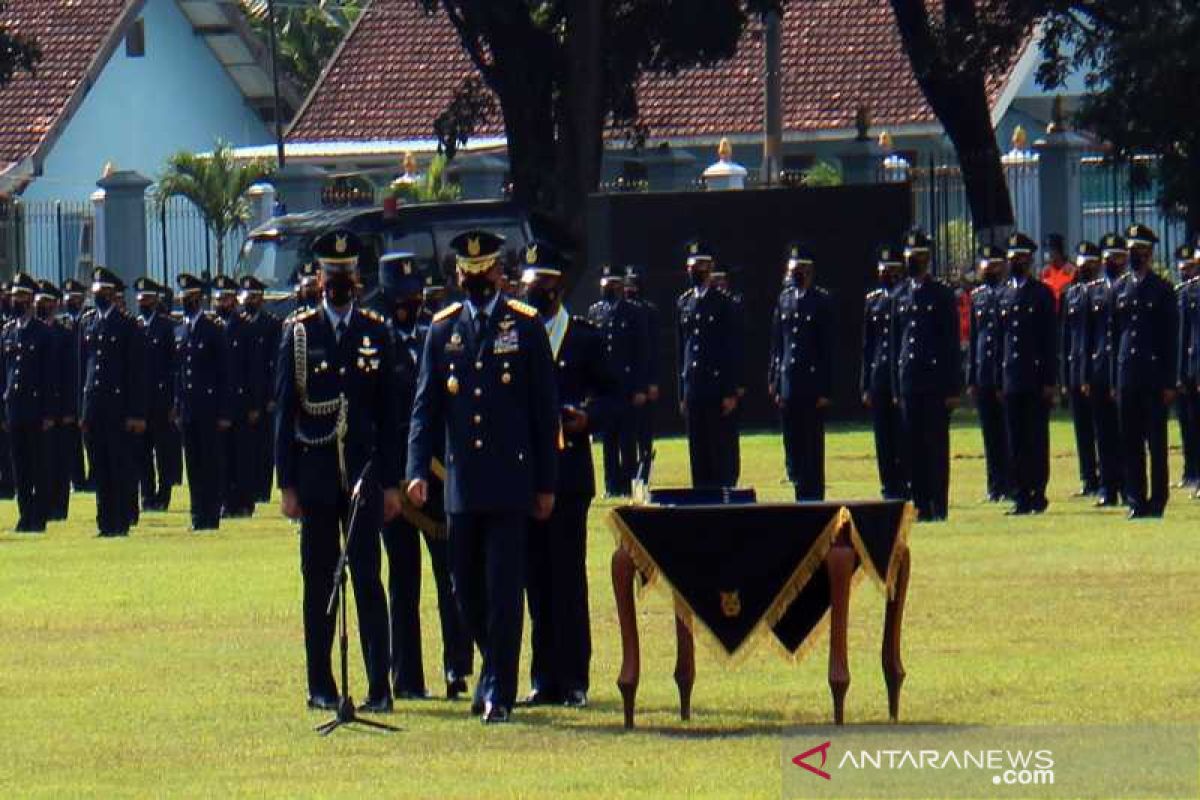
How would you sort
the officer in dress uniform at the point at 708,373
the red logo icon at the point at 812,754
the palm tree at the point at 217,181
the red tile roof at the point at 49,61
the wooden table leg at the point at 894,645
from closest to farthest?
the red logo icon at the point at 812,754, the wooden table leg at the point at 894,645, the officer in dress uniform at the point at 708,373, the palm tree at the point at 217,181, the red tile roof at the point at 49,61

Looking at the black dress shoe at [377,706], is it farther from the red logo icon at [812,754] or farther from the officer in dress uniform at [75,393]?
the officer in dress uniform at [75,393]

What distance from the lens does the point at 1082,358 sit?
2395 cm

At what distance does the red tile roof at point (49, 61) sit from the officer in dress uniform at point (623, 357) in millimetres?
37493

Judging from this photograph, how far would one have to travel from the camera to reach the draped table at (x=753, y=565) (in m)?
12.1

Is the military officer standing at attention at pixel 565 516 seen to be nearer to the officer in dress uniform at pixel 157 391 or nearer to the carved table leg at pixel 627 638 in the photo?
the carved table leg at pixel 627 638

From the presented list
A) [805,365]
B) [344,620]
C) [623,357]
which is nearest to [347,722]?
[344,620]

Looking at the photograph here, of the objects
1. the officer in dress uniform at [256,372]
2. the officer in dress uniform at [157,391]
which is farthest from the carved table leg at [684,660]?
the officer in dress uniform at [256,372]

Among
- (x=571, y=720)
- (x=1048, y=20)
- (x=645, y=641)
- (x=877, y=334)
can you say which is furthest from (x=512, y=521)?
(x=1048, y=20)

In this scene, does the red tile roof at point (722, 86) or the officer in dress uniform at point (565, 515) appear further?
the red tile roof at point (722, 86)

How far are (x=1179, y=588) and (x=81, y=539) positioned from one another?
383 inches

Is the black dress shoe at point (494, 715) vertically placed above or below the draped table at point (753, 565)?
below

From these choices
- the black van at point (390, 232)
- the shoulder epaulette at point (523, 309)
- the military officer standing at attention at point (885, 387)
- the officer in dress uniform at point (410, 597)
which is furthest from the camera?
the black van at point (390, 232)

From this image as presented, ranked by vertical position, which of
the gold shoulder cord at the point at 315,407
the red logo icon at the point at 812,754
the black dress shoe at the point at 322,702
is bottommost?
the black dress shoe at the point at 322,702

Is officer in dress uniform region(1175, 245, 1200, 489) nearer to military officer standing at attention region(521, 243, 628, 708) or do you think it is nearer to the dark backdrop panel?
the dark backdrop panel
